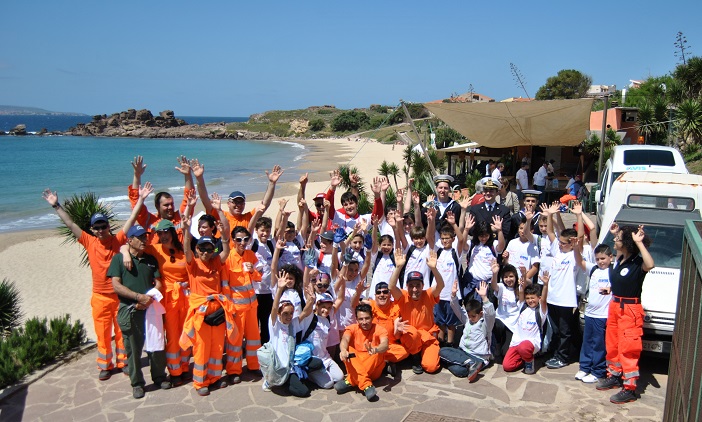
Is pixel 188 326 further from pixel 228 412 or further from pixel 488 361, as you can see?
pixel 488 361

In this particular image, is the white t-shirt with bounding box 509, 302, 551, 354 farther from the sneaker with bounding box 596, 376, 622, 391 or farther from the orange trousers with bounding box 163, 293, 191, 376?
the orange trousers with bounding box 163, 293, 191, 376

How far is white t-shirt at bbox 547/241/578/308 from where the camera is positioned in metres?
6.67

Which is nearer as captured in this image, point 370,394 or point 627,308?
point 627,308

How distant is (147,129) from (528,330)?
354 feet

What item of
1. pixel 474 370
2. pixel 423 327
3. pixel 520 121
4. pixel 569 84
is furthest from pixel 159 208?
pixel 569 84

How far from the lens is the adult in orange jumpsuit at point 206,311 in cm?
617

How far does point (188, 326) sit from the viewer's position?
6.25m


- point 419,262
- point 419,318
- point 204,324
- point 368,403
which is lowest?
point 368,403

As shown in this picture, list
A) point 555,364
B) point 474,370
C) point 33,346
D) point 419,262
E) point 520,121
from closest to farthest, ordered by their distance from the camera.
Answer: point 474,370
point 555,364
point 33,346
point 419,262
point 520,121

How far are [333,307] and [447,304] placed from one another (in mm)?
1479

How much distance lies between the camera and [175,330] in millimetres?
6418

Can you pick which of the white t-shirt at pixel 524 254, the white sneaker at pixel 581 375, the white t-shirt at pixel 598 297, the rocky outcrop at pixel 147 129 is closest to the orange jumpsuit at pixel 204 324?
the white t-shirt at pixel 524 254

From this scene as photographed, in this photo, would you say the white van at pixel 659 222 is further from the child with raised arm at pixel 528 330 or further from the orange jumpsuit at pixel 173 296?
the orange jumpsuit at pixel 173 296

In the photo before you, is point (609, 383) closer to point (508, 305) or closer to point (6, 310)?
point (508, 305)
